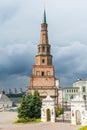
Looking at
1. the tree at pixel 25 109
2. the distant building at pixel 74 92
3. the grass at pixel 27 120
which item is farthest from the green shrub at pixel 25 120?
the distant building at pixel 74 92

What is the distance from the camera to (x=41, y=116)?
52688 millimetres

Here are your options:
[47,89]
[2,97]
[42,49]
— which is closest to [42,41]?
[42,49]

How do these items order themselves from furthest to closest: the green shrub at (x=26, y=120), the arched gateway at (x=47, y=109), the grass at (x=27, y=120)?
1. the arched gateway at (x=47, y=109)
2. the green shrub at (x=26, y=120)
3. the grass at (x=27, y=120)

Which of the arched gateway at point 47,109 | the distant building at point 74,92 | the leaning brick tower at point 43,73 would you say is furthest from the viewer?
the distant building at point 74,92

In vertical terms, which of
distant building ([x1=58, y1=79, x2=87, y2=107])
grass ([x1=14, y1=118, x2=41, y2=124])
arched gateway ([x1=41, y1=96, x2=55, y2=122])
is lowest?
grass ([x1=14, y1=118, x2=41, y2=124])

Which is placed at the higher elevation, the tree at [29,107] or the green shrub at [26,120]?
the tree at [29,107]

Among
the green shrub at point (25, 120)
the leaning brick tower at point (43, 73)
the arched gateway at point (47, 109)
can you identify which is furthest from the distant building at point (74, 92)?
the green shrub at point (25, 120)

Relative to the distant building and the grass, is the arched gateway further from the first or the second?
the distant building

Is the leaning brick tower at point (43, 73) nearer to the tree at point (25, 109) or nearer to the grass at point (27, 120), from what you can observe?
the tree at point (25, 109)

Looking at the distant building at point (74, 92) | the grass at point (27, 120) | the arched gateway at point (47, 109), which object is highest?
the distant building at point (74, 92)

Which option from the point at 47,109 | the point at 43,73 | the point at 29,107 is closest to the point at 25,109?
the point at 29,107

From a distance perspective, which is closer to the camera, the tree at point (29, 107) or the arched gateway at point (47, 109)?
the arched gateway at point (47, 109)

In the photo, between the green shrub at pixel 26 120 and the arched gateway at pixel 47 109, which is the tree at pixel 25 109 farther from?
the arched gateway at pixel 47 109

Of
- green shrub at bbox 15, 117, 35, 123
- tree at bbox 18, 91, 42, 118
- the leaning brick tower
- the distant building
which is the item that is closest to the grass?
green shrub at bbox 15, 117, 35, 123
